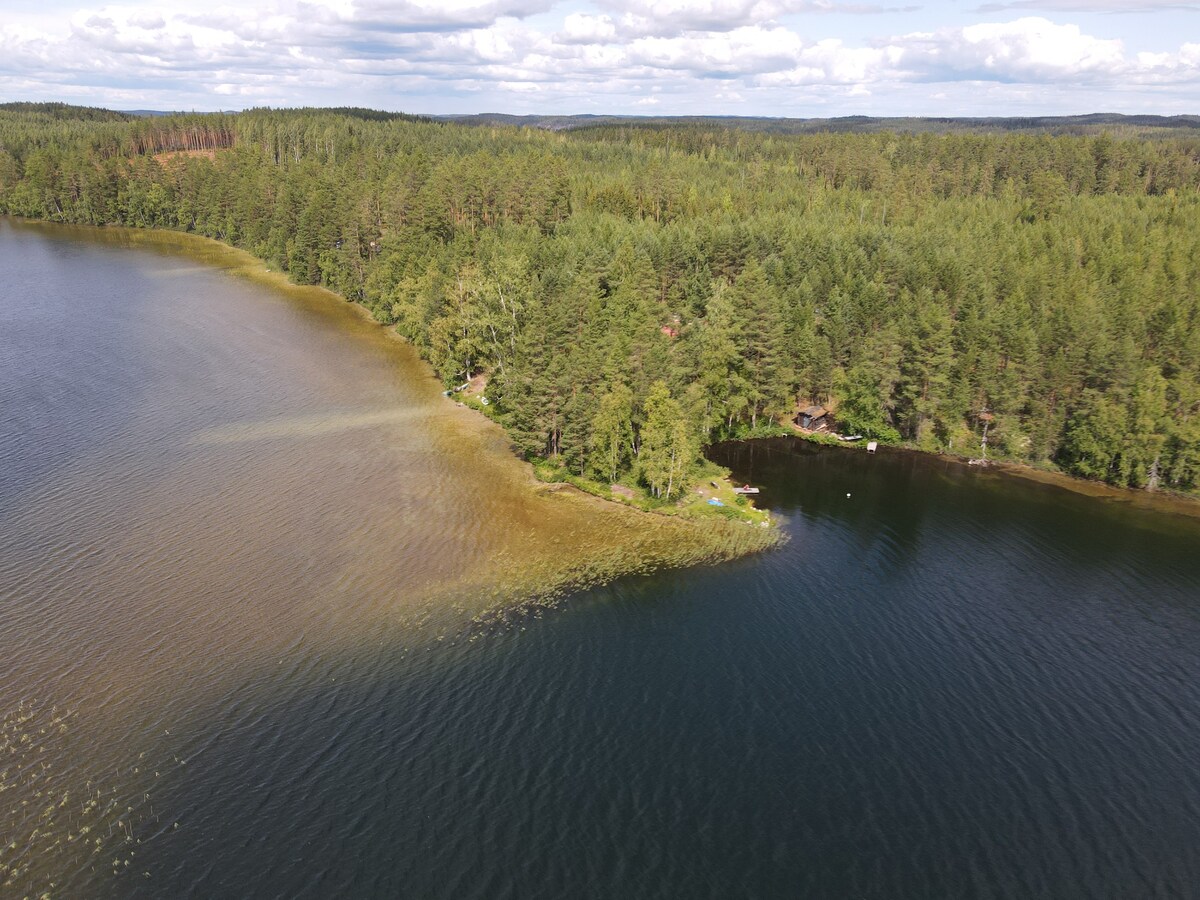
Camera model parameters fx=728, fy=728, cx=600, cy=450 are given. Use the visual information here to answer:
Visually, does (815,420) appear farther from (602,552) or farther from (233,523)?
(233,523)

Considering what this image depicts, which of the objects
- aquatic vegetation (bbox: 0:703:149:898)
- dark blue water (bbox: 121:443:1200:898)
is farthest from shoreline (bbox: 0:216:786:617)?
aquatic vegetation (bbox: 0:703:149:898)

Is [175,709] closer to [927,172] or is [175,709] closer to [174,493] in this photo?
[174,493]

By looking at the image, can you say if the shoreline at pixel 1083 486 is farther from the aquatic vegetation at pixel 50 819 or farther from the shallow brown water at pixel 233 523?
the aquatic vegetation at pixel 50 819

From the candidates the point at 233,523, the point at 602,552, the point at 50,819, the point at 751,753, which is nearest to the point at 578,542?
the point at 602,552

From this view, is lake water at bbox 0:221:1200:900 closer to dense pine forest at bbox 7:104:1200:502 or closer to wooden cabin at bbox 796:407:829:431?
dense pine forest at bbox 7:104:1200:502

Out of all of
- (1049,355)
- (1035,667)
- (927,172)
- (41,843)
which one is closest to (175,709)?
(41,843)

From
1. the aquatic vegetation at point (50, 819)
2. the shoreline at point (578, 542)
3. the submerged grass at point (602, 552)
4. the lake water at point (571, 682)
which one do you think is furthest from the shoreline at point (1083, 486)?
the aquatic vegetation at point (50, 819)
